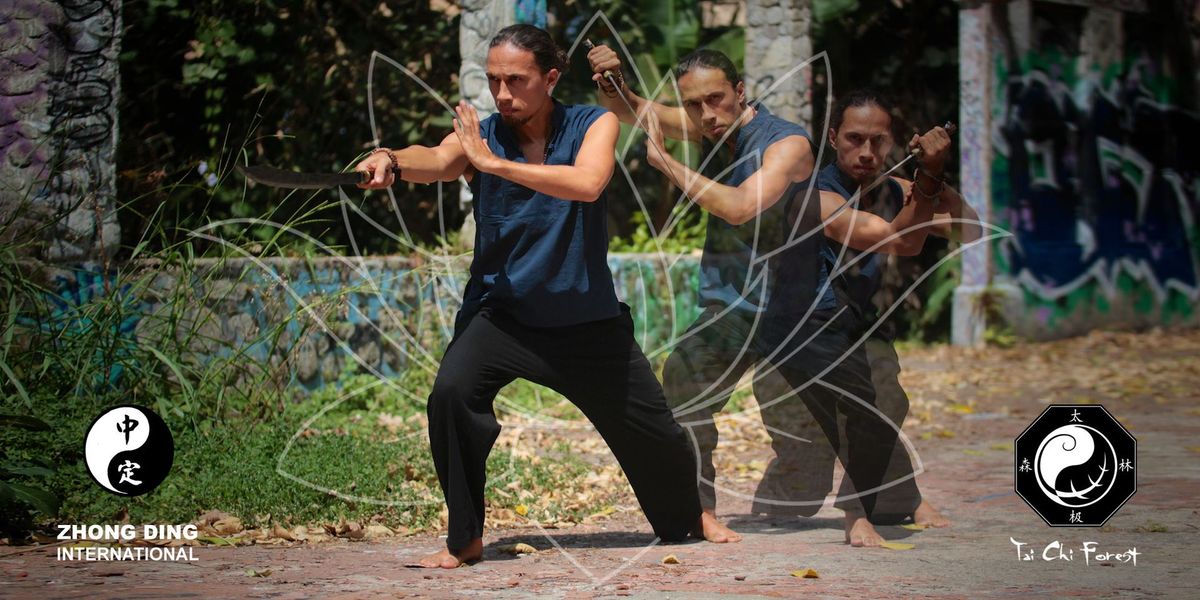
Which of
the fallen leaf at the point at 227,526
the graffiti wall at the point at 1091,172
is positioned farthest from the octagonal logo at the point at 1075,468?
the graffiti wall at the point at 1091,172

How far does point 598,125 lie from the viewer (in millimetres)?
4871

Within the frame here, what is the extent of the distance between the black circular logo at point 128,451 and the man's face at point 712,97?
2618 millimetres

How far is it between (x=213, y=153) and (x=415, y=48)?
215cm

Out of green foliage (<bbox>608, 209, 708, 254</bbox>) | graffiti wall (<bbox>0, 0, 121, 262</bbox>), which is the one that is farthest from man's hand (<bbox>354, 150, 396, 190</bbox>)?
green foliage (<bbox>608, 209, 708, 254</bbox>)

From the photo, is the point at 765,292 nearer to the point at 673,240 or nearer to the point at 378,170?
the point at 378,170

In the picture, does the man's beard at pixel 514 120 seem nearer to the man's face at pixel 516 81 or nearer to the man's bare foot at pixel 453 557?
the man's face at pixel 516 81

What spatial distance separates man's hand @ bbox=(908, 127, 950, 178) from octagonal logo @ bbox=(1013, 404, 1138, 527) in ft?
3.84

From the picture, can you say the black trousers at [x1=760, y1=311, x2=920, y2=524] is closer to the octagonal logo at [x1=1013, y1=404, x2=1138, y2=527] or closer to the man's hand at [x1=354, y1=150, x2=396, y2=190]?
the octagonal logo at [x1=1013, y1=404, x2=1138, y2=527]

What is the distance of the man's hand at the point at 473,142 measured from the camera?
449cm

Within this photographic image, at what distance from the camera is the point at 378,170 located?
4.63 m

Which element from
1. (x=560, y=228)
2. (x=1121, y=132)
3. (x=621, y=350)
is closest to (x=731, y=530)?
A: (x=621, y=350)

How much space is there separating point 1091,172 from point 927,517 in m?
10.0

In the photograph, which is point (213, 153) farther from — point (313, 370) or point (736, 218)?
point (736, 218)

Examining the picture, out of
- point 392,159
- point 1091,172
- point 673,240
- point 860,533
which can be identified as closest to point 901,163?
point 860,533
